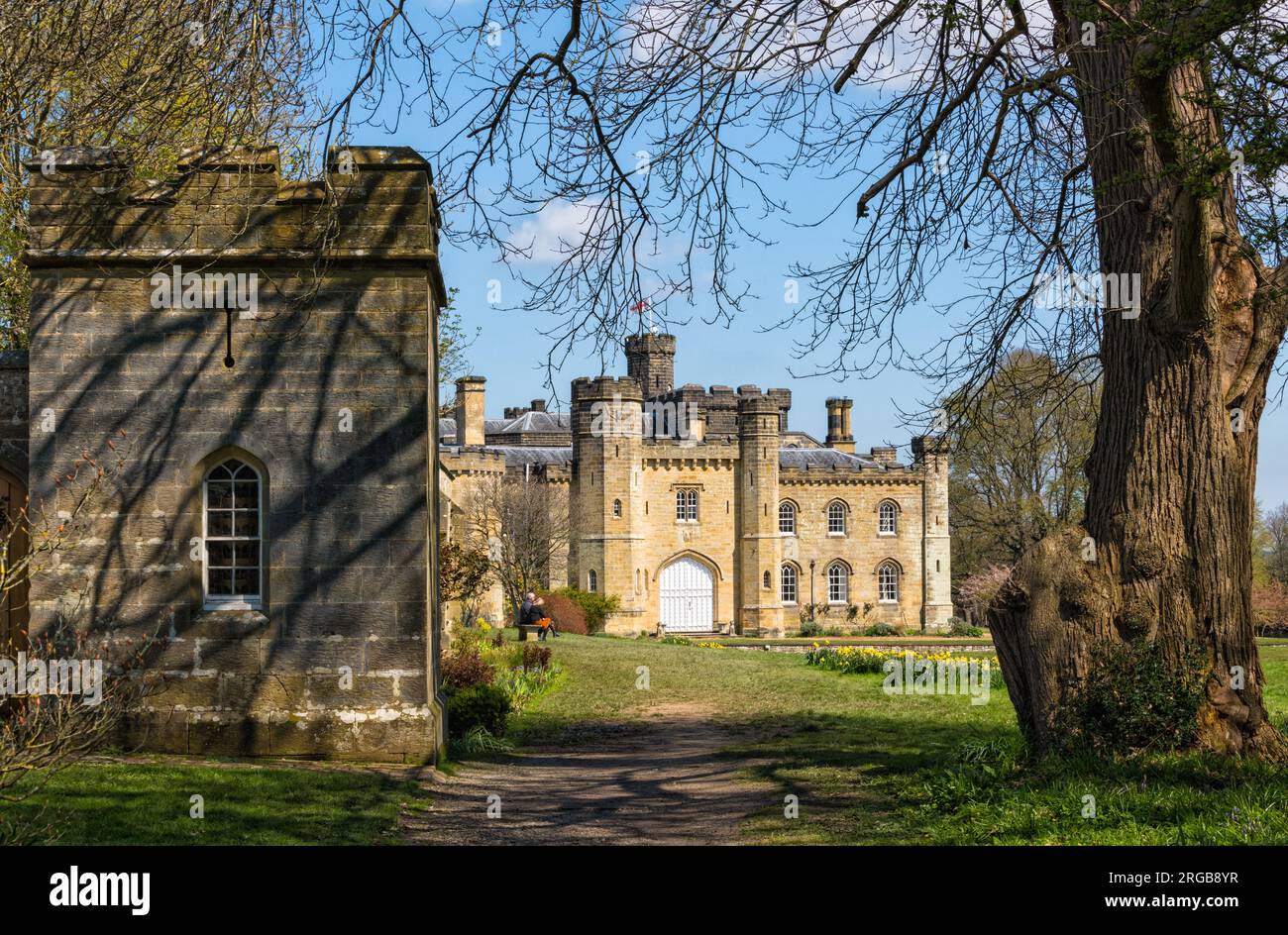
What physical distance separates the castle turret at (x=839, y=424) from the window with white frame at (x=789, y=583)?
50.7ft

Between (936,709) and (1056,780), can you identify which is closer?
(1056,780)

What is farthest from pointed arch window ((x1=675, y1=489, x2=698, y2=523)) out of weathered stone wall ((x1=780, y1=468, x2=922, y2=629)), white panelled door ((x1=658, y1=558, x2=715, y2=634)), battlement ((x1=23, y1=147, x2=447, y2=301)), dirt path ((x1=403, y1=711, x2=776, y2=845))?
battlement ((x1=23, y1=147, x2=447, y2=301))

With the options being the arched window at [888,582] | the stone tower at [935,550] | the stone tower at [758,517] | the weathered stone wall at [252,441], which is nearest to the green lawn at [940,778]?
the weathered stone wall at [252,441]

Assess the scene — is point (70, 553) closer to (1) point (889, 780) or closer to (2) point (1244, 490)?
(1) point (889, 780)

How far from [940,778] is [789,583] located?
44.4 m

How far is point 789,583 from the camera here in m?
53.7

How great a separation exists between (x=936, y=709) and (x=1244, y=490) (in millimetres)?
6182

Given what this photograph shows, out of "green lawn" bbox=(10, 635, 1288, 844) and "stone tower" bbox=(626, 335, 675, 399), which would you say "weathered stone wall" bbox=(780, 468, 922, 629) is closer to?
"stone tower" bbox=(626, 335, 675, 399)

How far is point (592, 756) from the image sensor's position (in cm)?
1292

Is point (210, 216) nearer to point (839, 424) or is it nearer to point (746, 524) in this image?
point (746, 524)

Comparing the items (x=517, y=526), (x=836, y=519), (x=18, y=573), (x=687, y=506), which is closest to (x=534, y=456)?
(x=687, y=506)

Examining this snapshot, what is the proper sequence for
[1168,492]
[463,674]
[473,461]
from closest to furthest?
[1168,492]
[463,674]
[473,461]

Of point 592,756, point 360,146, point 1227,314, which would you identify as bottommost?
point 592,756

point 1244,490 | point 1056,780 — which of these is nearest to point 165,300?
point 1056,780
